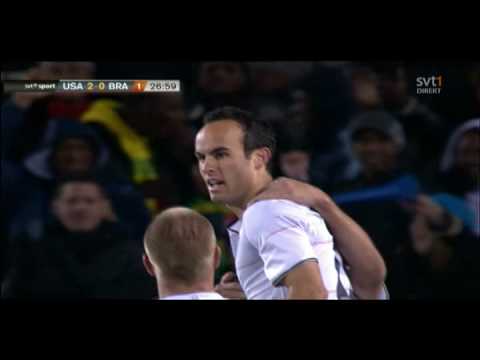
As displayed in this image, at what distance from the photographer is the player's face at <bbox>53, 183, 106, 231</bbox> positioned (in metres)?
4.52

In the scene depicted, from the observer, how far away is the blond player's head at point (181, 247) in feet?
12.8

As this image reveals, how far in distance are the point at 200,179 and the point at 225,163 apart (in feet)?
0.46

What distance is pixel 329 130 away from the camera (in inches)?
175

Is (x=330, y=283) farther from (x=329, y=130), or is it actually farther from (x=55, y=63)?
(x=55, y=63)

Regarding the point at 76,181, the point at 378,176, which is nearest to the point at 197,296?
the point at 76,181

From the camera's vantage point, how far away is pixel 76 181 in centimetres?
454

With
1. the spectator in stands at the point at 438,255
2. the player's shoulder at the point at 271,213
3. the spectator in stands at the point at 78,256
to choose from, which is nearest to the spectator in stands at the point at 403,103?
the spectator in stands at the point at 438,255

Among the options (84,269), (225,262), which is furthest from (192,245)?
(84,269)

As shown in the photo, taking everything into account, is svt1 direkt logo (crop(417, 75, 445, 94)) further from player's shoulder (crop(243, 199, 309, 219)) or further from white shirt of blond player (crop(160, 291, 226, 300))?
white shirt of blond player (crop(160, 291, 226, 300))

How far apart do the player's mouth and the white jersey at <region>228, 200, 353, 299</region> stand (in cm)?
18

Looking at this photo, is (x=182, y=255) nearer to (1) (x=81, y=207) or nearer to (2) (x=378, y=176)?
(1) (x=81, y=207)

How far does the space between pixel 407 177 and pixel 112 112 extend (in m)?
1.35

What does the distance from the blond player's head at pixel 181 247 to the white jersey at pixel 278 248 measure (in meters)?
0.13

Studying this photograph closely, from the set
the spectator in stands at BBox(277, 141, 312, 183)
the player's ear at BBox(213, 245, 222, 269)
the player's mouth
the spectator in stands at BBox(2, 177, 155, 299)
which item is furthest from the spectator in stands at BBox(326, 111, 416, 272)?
the spectator in stands at BBox(2, 177, 155, 299)
